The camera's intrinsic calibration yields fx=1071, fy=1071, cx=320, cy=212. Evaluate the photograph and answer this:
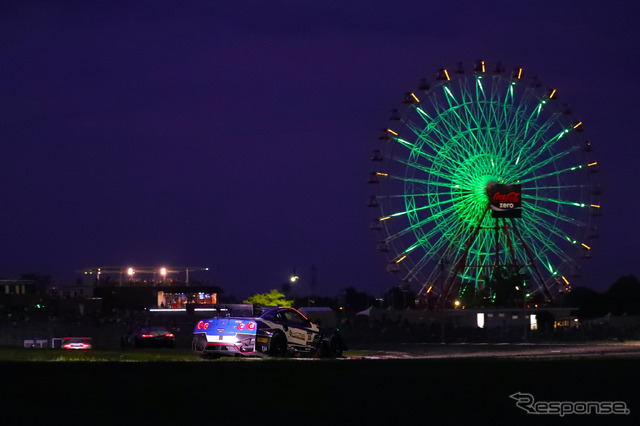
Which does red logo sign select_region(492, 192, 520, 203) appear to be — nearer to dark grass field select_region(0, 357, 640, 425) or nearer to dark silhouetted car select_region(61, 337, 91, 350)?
dark silhouetted car select_region(61, 337, 91, 350)

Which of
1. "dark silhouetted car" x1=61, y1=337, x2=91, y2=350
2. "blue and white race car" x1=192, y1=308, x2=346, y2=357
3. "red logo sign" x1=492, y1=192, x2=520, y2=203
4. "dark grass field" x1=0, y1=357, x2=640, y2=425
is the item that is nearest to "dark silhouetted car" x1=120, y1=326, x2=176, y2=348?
"dark silhouetted car" x1=61, y1=337, x2=91, y2=350

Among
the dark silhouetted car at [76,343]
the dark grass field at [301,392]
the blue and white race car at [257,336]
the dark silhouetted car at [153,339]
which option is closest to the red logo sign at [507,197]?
the dark silhouetted car at [153,339]

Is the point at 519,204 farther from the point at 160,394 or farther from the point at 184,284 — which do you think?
the point at 160,394

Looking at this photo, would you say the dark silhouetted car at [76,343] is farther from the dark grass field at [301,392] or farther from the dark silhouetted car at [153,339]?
the dark grass field at [301,392]

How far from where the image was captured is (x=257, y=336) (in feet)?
85.6

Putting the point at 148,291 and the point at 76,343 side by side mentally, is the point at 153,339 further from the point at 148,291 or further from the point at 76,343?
the point at 148,291

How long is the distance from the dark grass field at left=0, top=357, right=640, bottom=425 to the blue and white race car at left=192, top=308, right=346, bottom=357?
6.69 m

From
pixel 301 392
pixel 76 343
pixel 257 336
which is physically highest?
pixel 257 336

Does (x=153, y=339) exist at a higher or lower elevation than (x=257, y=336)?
lower

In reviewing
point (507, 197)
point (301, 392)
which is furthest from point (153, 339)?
point (507, 197)

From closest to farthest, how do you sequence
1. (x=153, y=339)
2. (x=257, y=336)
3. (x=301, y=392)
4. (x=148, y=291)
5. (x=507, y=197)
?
(x=301, y=392) → (x=257, y=336) → (x=153, y=339) → (x=507, y=197) → (x=148, y=291)

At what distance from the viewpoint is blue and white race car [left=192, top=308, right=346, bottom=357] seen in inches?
1027

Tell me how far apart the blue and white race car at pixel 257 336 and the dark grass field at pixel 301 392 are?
6.69 metres

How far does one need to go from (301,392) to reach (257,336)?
38.3 ft
